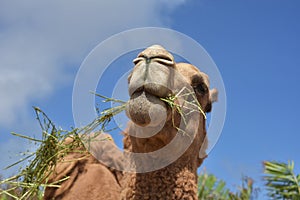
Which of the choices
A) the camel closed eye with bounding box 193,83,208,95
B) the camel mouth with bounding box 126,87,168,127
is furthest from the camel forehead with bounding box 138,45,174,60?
the camel closed eye with bounding box 193,83,208,95

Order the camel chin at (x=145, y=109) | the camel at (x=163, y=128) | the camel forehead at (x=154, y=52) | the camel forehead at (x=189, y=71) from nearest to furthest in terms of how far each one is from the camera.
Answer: the camel chin at (x=145, y=109) < the camel at (x=163, y=128) < the camel forehead at (x=154, y=52) < the camel forehead at (x=189, y=71)

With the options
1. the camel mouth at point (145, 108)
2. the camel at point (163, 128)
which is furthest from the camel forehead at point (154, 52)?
the camel mouth at point (145, 108)

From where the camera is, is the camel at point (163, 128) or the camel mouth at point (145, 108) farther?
the camel at point (163, 128)

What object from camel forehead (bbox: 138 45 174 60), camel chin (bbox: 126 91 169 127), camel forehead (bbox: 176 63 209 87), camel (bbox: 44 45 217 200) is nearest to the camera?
camel chin (bbox: 126 91 169 127)

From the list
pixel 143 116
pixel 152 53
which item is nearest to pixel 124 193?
pixel 143 116

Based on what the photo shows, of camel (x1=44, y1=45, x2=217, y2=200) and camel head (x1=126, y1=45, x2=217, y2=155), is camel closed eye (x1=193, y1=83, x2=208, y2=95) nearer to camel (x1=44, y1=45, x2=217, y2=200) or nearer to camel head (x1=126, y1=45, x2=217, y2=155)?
camel (x1=44, y1=45, x2=217, y2=200)

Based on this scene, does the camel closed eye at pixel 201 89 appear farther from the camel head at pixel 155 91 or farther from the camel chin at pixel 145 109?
the camel chin at pixel 145 109

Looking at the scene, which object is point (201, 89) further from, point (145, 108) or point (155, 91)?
point (145, 108)

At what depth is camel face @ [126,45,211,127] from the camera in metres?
3.36

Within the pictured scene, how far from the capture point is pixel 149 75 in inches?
136

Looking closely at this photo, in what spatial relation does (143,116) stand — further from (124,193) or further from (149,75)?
(124,193)

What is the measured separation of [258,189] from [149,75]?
324 inches

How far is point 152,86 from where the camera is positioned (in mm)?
3439

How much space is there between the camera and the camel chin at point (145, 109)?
3328 millimetres
